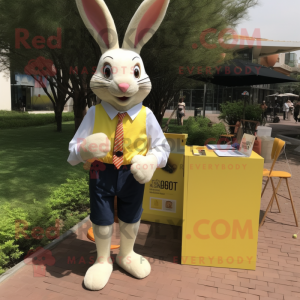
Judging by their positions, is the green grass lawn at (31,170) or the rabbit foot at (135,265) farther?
the green grass lawn at (31,170)

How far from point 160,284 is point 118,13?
18.2 ft

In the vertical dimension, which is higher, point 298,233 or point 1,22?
point 1,22

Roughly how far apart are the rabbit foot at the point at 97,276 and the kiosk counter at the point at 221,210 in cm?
89

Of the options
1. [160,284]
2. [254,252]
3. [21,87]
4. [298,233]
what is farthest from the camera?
[21,87]

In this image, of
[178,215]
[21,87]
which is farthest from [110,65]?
[21,87]

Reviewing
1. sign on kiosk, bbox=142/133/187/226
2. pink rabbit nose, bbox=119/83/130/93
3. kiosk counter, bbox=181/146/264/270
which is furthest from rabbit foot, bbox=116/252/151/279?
pink rabbit nose, bbox=119/83/130/93

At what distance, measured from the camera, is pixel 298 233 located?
4352mm

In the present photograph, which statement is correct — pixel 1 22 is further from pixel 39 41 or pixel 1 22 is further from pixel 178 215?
pixel 178 215

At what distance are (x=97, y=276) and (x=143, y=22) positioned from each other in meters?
2.53

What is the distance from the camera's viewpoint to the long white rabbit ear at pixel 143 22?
9.80ft

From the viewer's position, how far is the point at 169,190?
4.40 metres

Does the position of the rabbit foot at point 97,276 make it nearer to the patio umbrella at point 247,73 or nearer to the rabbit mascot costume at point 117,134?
the rabbit mascot costume at point 117,134

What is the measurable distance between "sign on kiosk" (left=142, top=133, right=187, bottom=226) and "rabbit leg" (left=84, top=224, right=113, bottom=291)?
4.64 ft

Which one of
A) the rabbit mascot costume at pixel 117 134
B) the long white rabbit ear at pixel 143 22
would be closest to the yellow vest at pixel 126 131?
the rabbit mascot costume at pixel 117 134
